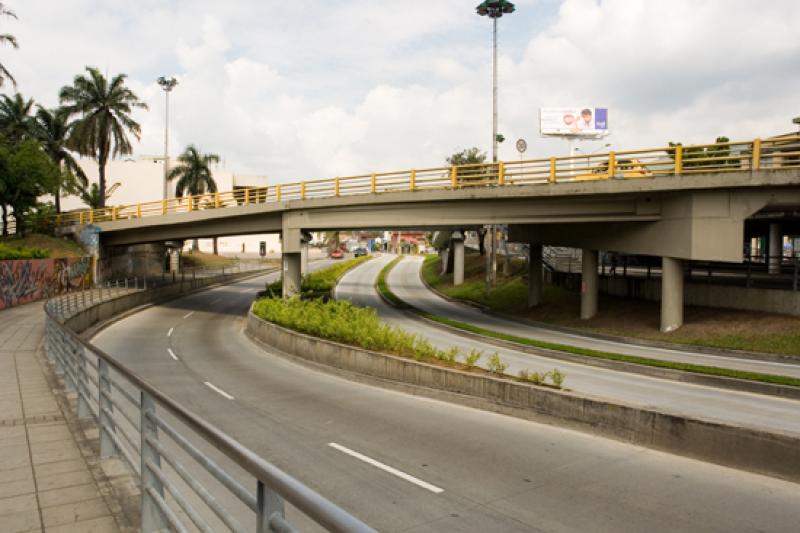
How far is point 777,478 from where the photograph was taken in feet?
30.0

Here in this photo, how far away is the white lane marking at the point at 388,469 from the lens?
9008mm

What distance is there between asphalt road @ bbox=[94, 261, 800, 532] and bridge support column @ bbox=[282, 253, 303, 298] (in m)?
19.9

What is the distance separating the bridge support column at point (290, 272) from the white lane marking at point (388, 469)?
1056 inches

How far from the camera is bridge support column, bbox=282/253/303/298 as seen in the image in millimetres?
37531

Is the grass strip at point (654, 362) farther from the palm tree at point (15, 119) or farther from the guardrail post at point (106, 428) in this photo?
the palm tree at point (15, 119)

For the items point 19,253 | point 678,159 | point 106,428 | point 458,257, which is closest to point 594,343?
point 678,159

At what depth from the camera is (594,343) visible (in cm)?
2809

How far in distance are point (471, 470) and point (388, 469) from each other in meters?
1.35

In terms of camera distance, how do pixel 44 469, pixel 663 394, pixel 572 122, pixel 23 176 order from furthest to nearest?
pixel 572 122, pixel 23 176, pixel 663 394, pixel 44 469

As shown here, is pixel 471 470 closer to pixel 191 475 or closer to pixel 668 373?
pixel 191 475

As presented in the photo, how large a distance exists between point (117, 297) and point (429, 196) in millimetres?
22145

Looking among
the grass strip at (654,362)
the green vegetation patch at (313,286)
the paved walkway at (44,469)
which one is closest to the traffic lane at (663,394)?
the grass strip at (654,362)

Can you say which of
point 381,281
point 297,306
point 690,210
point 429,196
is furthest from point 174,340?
point 381,281

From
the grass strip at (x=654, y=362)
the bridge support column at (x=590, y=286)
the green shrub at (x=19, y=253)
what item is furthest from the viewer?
the green shrub at (x=19, y=253)
